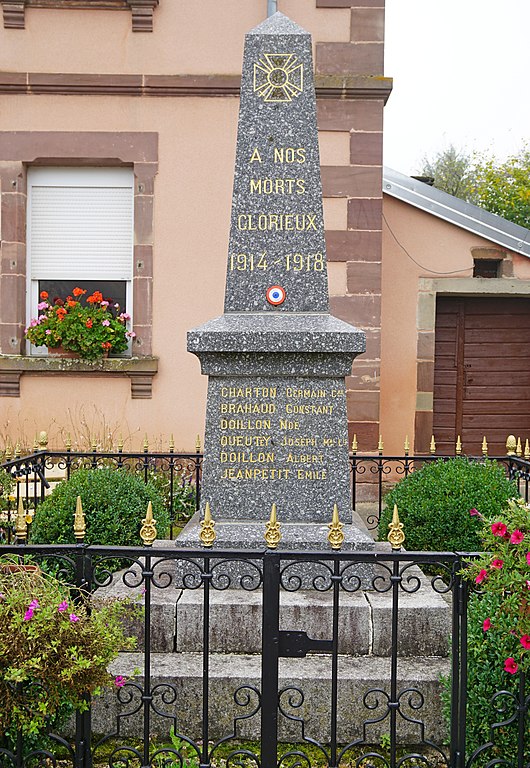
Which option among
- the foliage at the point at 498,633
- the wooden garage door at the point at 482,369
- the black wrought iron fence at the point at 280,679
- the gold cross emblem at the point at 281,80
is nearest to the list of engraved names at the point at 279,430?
the black wrought iron fence at the point at 280,679

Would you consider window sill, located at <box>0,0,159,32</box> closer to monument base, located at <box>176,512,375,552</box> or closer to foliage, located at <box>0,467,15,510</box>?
foliage, located at <box>0,467,15,510</box>

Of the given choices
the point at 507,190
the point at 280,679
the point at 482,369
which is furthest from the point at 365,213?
the point at 507,190

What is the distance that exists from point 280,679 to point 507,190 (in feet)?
67.1

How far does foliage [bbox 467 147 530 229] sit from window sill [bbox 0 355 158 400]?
48.9 feet

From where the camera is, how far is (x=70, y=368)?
798 cm

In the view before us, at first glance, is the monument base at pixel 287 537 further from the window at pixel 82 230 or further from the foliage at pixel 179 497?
the window at pixel 82 230

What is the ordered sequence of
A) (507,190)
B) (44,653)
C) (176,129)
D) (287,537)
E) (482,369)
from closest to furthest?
1. (44,653)
2. (287,537)
3. (176,129)
4. (482,369)
5. (507,190)

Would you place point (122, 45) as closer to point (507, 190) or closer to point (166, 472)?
point (166, 472)

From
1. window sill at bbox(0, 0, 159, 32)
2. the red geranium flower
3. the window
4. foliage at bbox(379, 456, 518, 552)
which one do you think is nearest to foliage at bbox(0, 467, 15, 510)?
foliage at bbox(379, 456, 518, 552)

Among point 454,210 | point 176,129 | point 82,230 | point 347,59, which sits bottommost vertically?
point 82,230

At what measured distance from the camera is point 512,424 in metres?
9.45

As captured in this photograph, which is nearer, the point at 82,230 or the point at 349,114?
the point at 349,114

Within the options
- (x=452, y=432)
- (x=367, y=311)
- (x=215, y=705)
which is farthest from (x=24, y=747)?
(x=452, y=432)

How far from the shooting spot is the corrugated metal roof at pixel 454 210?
873 cm
